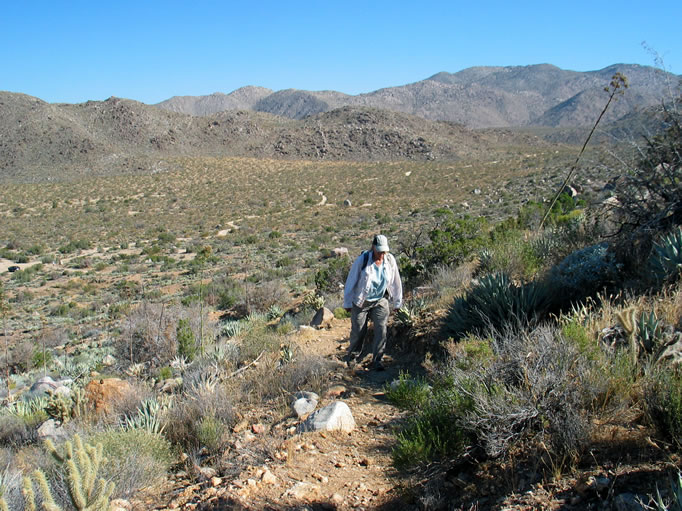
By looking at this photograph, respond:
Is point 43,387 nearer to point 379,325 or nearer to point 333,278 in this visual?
point 379,325

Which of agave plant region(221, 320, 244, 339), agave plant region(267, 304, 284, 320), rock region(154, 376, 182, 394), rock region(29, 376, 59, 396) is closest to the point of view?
rock region(154, 376, 182, 394)

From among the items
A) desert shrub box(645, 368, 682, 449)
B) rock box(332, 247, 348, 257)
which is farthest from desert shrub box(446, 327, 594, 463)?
rock box(332, 247, 348, 257)

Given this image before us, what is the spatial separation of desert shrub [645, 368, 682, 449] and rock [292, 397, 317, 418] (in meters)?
2.82

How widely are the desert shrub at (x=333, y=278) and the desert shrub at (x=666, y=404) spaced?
31.3 ft

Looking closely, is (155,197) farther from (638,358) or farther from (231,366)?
(638,358)

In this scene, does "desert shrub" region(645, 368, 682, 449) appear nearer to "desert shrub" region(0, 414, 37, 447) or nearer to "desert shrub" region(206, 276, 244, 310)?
"desert shrub" region(0, 414, 37, 447)

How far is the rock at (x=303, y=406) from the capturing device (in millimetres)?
4664

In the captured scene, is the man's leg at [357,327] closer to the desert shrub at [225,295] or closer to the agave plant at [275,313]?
the agave plant at [275,313]

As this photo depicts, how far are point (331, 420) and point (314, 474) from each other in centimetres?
68

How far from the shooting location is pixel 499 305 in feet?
18.0

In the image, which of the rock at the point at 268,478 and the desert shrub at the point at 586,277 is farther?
the desert shrub at the point at 586,277

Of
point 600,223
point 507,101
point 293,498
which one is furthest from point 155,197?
point 507,101

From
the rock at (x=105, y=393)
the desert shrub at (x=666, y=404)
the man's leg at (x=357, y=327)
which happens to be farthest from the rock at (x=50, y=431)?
the desert shrub at (x=666, y=404)

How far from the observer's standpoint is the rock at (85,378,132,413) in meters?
5.41
